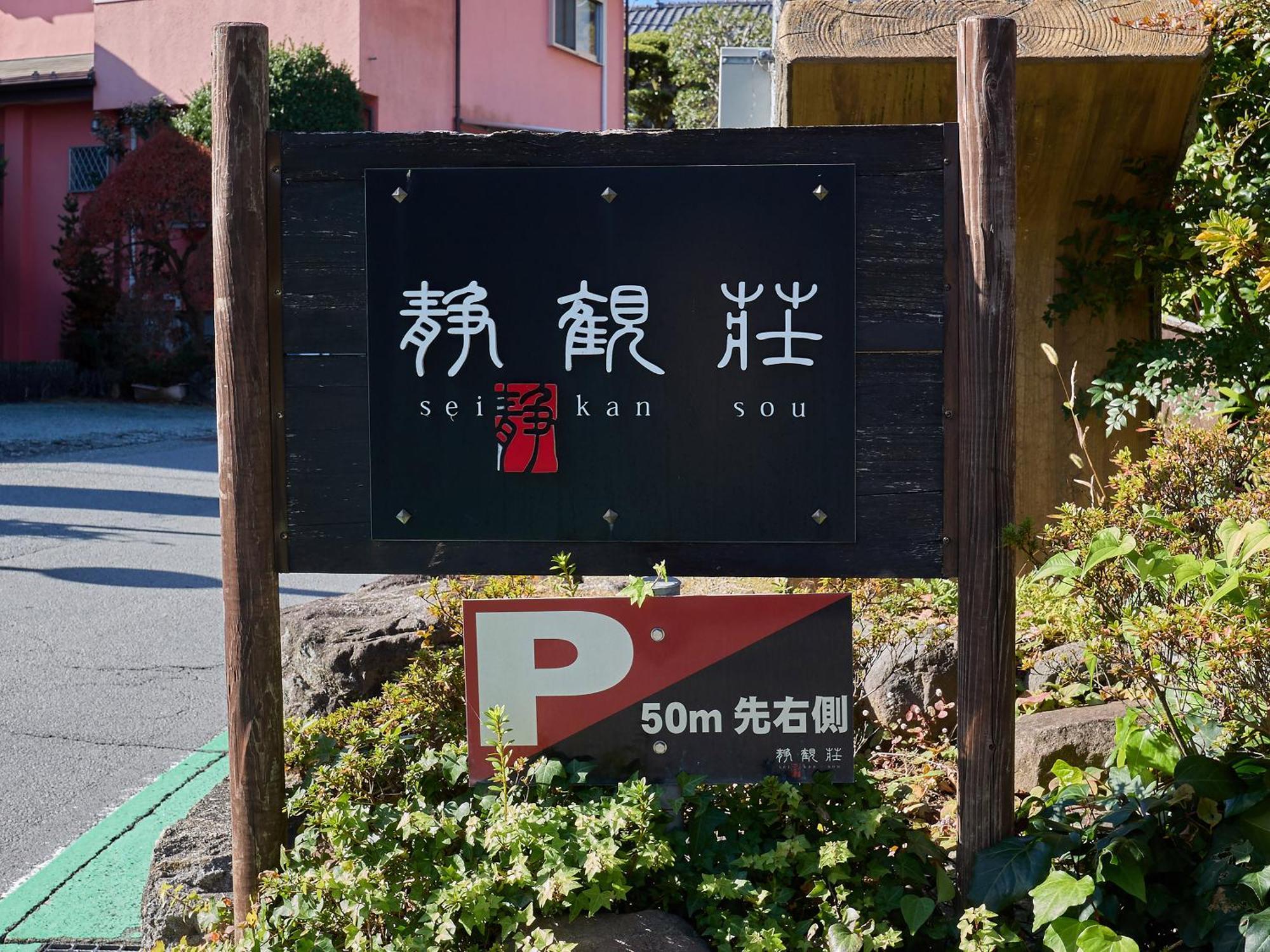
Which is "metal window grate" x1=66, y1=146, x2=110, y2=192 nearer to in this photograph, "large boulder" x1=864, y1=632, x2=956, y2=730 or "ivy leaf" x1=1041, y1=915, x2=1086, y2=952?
"large boulder" x1=864, y1=632, x2=956, y2=730

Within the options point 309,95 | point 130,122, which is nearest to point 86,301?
point 130,122

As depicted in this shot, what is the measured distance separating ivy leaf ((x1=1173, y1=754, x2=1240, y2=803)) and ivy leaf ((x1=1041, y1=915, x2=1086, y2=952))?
1.31 ft

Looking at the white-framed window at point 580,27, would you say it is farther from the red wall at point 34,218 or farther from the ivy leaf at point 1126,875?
the ivy leaf at point 1126,875

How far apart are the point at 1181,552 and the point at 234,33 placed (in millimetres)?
2432

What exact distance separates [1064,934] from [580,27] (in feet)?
81.0

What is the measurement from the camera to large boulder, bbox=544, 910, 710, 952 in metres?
2.57

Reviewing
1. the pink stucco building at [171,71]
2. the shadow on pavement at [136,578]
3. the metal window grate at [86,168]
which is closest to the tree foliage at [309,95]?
the pink stucco building at [171,71]

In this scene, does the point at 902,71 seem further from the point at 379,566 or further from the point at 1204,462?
the point at 379,566

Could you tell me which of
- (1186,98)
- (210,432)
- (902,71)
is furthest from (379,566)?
(210,432)

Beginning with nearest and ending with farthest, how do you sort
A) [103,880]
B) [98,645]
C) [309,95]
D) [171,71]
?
[103,880]
[98,645]
[309,95]
[171,71]

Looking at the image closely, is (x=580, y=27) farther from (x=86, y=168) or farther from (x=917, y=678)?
(x=917, y=678)

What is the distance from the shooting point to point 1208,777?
2.62 m

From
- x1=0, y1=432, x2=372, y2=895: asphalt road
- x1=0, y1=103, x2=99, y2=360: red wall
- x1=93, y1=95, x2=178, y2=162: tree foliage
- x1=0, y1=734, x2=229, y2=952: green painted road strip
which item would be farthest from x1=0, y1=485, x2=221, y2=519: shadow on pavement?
x1=0, y1=103, x2=99, y2=360: red wall

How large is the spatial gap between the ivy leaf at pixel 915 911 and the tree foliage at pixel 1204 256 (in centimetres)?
250
